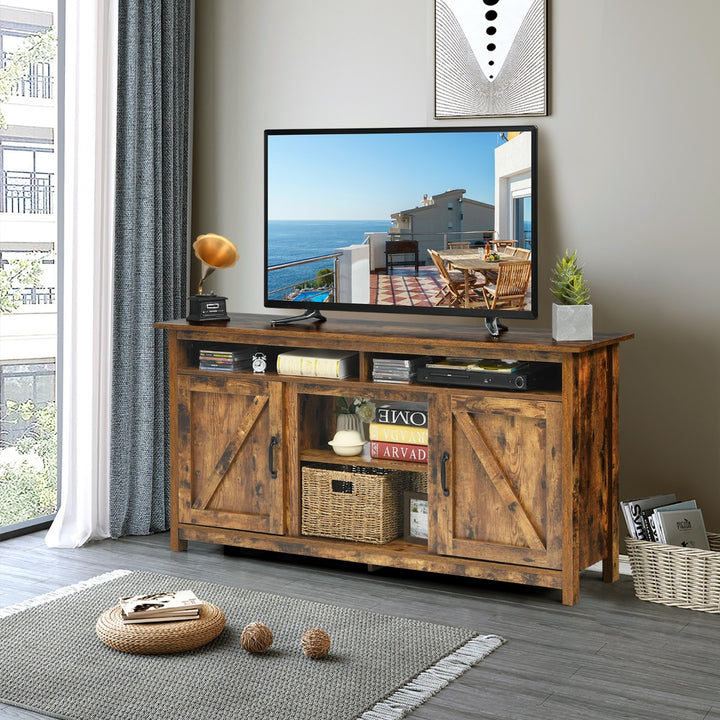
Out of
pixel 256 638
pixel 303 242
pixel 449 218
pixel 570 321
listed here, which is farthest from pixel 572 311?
pixel 256 638

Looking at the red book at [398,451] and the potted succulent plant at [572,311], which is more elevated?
the potted succulent plant at [572,311]

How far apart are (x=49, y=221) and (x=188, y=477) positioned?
1289 millimetres

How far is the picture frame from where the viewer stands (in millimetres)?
3859

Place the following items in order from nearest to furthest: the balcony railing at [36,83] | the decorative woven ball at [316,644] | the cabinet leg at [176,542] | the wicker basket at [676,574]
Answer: the decorative woven ball at [316,644] < the wicker basket at [676,574] < the cabinet leg at [176,542] < the balcony railing at [36,83]

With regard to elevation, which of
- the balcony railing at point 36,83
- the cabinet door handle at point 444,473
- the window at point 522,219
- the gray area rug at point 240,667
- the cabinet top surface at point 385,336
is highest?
the balcony railing at point 36,83

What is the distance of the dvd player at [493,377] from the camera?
3.56m

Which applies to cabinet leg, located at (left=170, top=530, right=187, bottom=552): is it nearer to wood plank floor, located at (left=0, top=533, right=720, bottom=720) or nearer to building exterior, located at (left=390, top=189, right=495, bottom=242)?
wood plank floor, located at (left=0, top=533, right=720, bottom=720)

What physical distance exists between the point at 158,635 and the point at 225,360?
1.29m

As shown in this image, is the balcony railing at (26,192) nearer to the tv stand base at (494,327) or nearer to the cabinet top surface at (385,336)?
the cabinet top surface at (385,336)

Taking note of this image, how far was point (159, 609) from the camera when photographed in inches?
122

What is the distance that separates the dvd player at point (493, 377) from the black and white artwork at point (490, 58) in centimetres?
106

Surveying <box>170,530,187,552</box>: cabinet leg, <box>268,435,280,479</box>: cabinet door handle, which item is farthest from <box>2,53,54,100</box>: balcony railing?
<box>170,530,187,552</box>: cabinet leg

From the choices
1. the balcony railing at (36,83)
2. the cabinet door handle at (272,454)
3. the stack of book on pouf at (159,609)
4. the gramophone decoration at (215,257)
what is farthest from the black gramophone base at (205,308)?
the stack of book on pouf at (159,609)

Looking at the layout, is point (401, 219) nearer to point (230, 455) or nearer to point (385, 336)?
point (385, 336)
